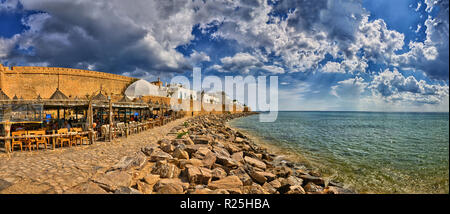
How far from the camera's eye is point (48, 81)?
105ft

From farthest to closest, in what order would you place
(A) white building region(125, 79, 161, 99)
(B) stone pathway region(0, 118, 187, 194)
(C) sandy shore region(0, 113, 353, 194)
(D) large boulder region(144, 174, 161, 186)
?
(A) white building region(125, 79, 161, 99)
(D) large boulder region(144, 174, 161, 186)
(C) sandy shore region(0, 113, 353, 194)
(B) stone pathway region(0, 118, 187, 194)

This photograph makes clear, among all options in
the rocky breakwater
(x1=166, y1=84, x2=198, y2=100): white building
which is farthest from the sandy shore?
(x1=166, y1=84, x2=198, y2=100): white building

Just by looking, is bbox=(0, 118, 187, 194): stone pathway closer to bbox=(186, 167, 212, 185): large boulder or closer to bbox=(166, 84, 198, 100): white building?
bbox=(186, 167, 212, 185): large boulder

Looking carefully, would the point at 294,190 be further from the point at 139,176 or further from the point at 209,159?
the point at 139,176

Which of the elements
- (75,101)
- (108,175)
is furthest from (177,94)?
(108,175)

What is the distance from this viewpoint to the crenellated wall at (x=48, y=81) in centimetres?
3006

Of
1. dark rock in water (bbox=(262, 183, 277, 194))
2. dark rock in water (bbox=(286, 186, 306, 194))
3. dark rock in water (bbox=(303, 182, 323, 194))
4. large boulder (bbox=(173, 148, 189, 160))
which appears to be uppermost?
large boulder (bbox=(173, 148, 189, 160))

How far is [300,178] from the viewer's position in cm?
644

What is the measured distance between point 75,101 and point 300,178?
11164 millimetres

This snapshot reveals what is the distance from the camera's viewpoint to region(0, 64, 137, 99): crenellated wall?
30062 millimetres

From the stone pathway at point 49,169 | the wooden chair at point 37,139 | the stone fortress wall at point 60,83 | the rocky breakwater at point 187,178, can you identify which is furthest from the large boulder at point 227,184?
the stone fortress wall at point 60,83

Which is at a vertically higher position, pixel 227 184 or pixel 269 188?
pixel 227 184

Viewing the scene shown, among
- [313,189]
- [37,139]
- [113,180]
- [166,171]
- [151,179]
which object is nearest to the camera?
[113,180]

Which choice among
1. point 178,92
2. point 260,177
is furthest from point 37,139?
point 178,92
